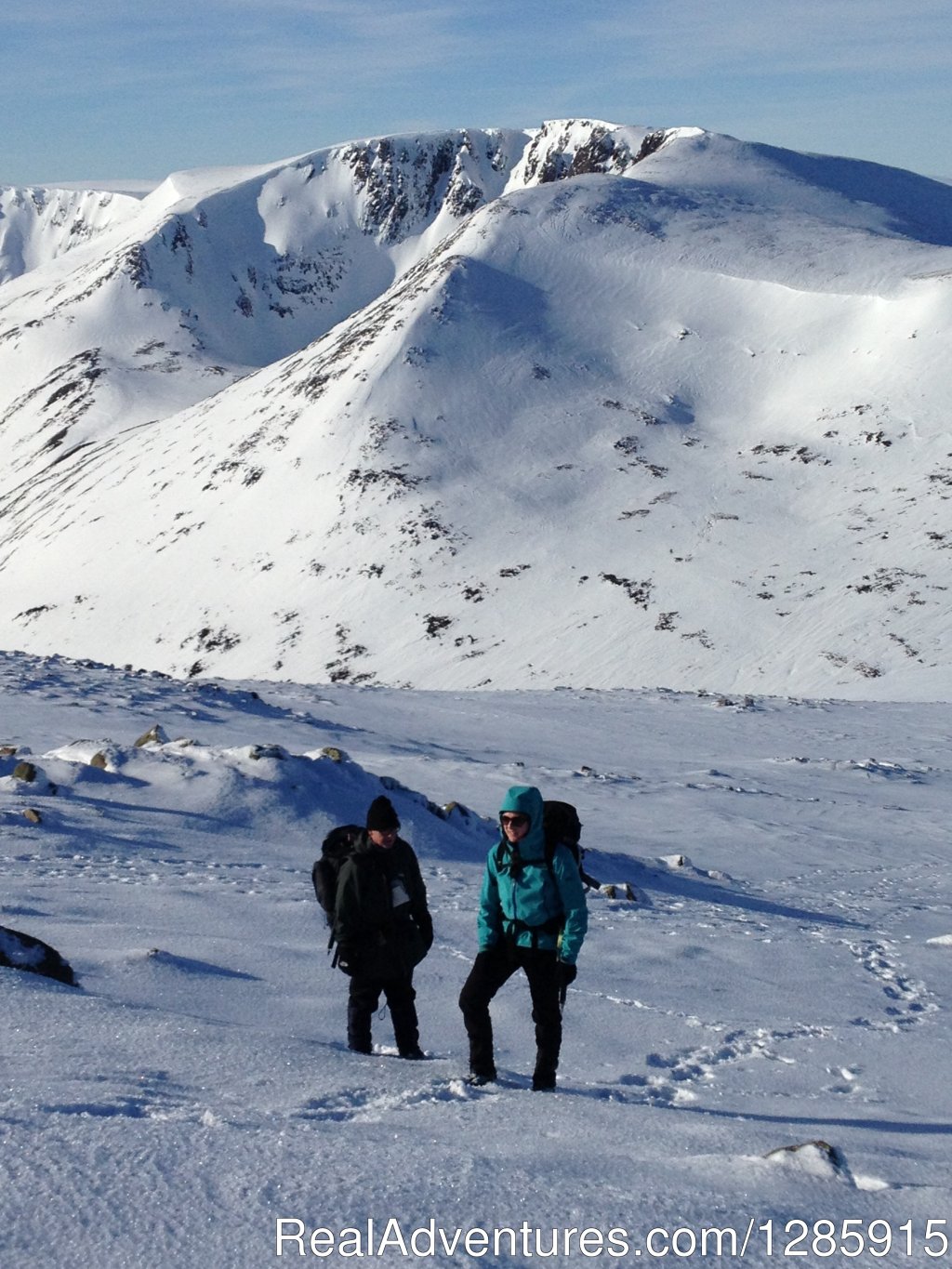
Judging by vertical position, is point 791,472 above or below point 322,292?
below

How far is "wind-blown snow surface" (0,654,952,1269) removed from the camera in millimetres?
4098

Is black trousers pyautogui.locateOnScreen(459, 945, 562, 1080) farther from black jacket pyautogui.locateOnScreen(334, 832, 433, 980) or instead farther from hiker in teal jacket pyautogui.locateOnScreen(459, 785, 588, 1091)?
black jacket pyautogui.locateOnScreen(334, 832, 433, 980)

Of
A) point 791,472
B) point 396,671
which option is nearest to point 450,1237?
point 396,671

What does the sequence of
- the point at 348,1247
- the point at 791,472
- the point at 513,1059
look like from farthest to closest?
the point at 791,472 < the point at 513,1059 < the point at 348,1247

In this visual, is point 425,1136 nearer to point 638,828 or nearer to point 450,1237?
point 450,1237

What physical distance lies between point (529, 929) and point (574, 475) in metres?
49.6

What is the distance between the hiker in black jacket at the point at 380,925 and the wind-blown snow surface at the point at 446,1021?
16.0 inches

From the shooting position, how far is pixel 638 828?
1658cm

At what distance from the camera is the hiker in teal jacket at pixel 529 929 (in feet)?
20.1

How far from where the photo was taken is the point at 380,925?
6508mm

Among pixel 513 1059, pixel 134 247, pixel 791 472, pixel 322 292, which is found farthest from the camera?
pixel 322 292

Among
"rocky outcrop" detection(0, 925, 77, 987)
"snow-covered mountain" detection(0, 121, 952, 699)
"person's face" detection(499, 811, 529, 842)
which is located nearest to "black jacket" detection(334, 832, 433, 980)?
"person's face" detection(499, 811, 529, 842)

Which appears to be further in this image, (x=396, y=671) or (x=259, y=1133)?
(x=396, y=671)

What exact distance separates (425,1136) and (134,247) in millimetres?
135197
